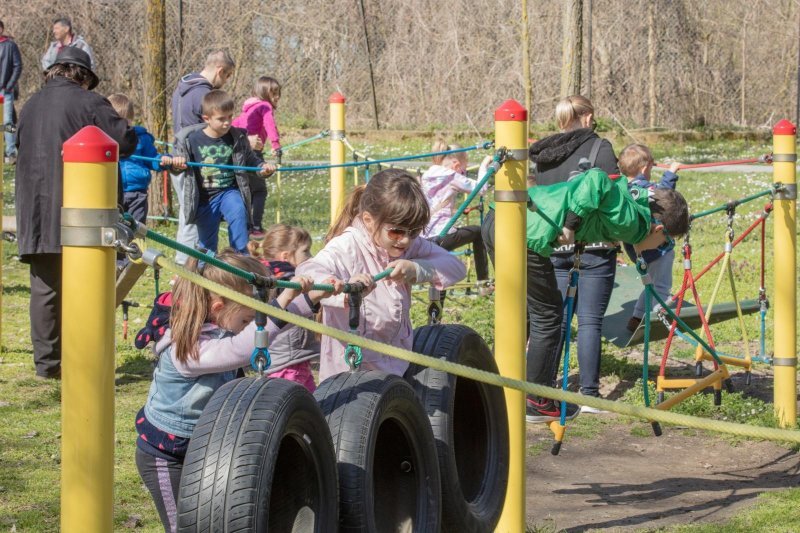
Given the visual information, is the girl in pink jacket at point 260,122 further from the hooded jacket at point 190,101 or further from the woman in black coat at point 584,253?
the woman in black coat at point 584,253

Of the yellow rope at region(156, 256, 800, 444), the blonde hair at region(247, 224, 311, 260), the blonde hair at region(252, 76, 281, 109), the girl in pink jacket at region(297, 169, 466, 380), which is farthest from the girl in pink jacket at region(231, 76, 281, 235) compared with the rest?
the yellow rope at region(156, 256, 800, 444)

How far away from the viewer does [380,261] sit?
161 inches

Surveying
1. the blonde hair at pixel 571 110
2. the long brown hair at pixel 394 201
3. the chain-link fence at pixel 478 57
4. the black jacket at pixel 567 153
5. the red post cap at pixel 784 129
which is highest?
the chain-link fence at pixel 478 57

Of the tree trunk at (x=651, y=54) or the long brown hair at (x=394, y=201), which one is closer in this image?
the long brown hair at (x=394, y=201)

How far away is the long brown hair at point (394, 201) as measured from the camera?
3.94 metres

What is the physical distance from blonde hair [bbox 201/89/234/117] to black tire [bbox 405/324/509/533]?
147 inches

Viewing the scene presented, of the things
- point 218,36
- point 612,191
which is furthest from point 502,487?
point 218,36

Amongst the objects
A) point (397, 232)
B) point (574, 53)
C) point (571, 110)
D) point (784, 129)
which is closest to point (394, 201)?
point (397, 232)

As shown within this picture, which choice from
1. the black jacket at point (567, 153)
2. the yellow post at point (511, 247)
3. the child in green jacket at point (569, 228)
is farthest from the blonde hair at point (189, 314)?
the black jacket at point (567, 153)

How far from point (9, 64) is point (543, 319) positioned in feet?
37.3

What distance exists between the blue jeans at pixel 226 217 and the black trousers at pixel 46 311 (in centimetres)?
144

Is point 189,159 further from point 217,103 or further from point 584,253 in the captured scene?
point 584,253

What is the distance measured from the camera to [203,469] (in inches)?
117

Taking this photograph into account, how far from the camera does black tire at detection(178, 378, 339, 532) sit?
2.93m
